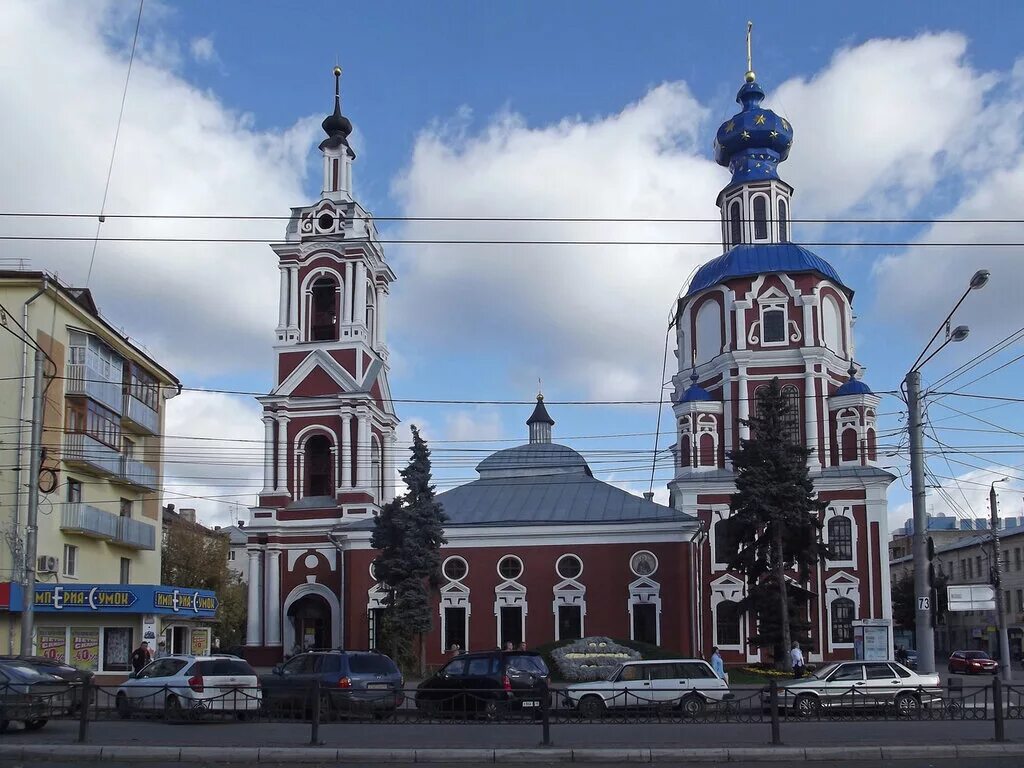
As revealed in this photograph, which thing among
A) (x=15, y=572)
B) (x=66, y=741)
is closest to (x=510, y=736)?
(x=66, y=741)

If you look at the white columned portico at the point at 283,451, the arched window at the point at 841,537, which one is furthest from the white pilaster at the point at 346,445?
the arched window at the point at 841,537

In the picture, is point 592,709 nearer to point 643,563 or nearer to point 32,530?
point 32,530

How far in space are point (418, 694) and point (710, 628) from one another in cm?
2638

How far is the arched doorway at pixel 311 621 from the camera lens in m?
50.1

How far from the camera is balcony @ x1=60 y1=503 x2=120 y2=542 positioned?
35.7 meters

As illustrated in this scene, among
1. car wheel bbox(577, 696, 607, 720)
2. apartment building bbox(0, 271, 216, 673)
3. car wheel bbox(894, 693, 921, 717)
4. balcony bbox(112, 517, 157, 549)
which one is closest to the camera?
car wheel bbox(894, 693, 921, 717)

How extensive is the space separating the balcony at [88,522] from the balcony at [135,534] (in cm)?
67

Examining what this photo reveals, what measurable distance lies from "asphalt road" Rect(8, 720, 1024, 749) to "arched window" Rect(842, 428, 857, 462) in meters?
29.4

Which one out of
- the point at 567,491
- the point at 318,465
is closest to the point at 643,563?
the point at 567,491

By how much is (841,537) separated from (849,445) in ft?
13.8

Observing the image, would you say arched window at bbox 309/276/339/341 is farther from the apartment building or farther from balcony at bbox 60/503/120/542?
balcony at bbox 60/503/120/542

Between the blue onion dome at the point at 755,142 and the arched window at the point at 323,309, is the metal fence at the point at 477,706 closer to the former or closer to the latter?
the arched window at the point at 323,309

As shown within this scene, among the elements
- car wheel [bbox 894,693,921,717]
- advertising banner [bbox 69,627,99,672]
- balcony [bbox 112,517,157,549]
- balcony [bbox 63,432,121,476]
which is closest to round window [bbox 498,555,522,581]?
balcony [bbox 112,517,157,549]

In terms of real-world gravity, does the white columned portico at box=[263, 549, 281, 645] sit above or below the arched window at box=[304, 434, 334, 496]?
below
